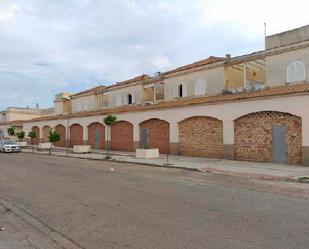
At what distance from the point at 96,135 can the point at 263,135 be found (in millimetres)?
21487

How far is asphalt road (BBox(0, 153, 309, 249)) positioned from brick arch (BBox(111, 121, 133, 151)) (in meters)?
19.5

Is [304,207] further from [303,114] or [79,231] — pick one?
[303,114]

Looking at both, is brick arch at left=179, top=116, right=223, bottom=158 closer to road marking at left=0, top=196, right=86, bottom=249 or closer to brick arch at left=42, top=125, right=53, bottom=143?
road marking at left=0, top=196, right=86, bottom=249

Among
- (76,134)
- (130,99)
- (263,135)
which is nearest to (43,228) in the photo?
(263,135)

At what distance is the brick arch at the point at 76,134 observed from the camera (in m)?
41.5

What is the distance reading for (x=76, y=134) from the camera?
42438 mm

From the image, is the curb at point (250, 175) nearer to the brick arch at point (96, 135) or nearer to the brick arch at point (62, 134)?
the brick arch at point (96, 135)

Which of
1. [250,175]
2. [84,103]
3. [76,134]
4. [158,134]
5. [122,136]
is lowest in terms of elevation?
[250,175]

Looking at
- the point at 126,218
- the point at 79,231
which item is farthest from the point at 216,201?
the point at 79,231

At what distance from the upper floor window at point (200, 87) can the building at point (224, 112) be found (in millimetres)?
77

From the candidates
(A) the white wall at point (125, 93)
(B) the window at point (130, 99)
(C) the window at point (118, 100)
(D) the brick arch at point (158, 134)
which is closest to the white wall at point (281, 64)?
(D) the brick arch at point (158, 134)

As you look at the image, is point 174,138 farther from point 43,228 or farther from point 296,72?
point 43,228

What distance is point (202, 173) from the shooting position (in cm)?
1728

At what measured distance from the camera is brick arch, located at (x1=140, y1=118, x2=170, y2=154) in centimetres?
2881
